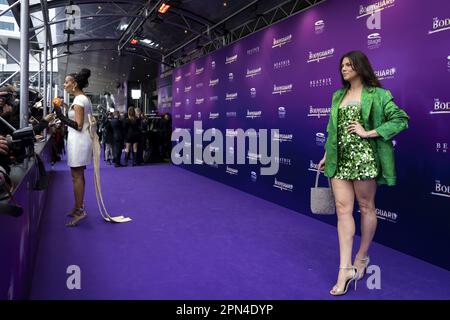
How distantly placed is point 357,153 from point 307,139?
95.4 inches

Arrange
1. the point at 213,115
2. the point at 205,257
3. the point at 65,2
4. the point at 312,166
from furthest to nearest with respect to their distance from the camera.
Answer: the point at 65,2 < the point at 213,115 < the point at 312,166 < the point at 205,257

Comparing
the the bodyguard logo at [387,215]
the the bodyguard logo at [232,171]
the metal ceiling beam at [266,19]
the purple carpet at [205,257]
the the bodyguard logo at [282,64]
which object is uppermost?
the metal ceiling beam at [266,19]

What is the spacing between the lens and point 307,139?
16.8 ft

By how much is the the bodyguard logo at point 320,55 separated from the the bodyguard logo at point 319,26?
0.85 feet

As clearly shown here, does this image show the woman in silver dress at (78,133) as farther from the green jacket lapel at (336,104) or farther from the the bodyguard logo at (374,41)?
the the bodyguard logo at (374,41)

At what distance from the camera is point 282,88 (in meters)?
5.73

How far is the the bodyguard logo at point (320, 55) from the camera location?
185 inches

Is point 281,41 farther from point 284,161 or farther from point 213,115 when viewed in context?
point 213,115

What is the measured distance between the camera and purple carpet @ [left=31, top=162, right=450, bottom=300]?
2.76 metres

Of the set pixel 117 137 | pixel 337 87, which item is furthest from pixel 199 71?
pixel 337 87

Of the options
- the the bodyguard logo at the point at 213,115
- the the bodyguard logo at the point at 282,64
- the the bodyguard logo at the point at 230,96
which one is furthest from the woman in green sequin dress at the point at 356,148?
the the bodyguard logo at the point at 213,115

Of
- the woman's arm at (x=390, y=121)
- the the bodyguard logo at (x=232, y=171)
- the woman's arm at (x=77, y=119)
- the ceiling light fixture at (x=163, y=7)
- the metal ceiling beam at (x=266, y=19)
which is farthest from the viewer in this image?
the ceiling light fixture at (x=163, y=7)

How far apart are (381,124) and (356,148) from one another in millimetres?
231
